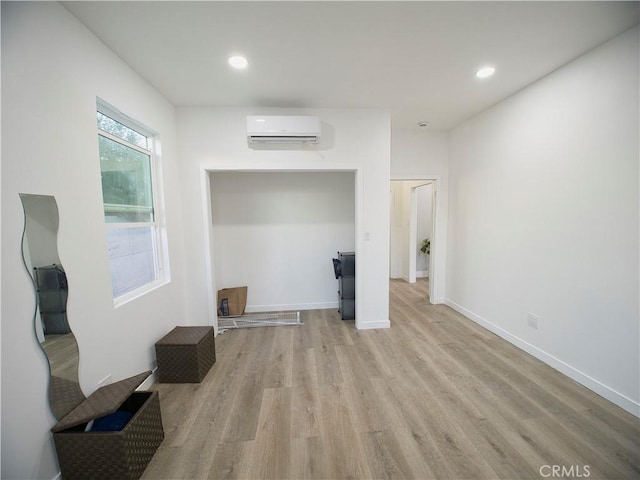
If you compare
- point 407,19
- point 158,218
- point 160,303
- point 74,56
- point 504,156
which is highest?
point 407,19

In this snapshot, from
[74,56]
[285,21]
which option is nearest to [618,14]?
[285,21]

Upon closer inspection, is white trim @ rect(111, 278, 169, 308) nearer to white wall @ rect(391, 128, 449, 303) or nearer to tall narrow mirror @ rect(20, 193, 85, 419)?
tall narrow mirror @ rect(20, 193, 85, 419)

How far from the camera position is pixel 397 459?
55.6 inches

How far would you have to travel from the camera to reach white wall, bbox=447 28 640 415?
5.61 ft

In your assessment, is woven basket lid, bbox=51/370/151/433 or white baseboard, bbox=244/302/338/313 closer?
woven basket lid, bbox=51/370/151/433

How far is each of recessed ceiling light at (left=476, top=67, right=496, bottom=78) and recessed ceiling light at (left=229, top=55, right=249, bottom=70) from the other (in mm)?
2003

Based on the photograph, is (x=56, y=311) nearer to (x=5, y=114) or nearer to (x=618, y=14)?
(x=5, y=114)

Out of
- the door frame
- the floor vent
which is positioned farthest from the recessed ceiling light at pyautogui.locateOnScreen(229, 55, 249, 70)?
→ the floor vent

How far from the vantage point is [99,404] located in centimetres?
133

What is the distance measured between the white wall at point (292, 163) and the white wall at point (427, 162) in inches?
34.8

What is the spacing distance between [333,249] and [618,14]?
322 cm

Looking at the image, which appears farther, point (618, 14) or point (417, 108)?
point (417, 108)

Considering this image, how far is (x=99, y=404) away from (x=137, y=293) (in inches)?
36.0

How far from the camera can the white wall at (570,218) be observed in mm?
1711
